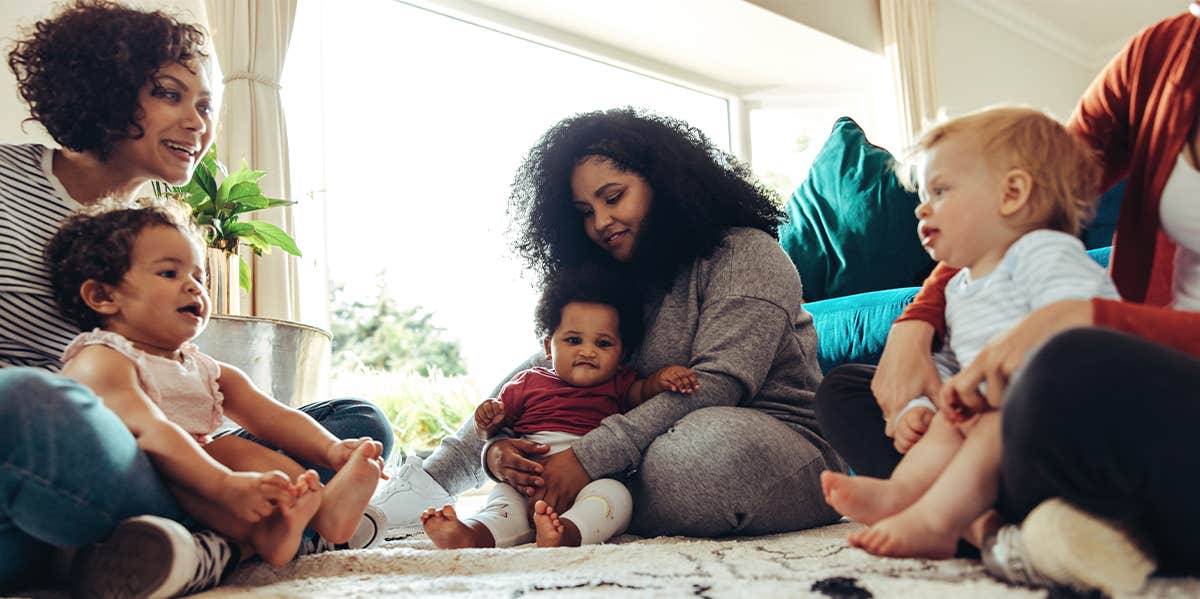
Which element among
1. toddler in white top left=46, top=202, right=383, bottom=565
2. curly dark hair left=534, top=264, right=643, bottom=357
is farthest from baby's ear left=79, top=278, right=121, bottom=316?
curly dark hair left=534, top=264, right=643, bottom=357

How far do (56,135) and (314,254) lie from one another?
4.41 ft

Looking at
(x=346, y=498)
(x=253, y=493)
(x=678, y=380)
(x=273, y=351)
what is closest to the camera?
(x=253, y=493)

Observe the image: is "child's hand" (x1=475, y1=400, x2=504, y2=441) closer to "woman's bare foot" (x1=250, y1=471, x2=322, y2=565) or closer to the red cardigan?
"woman's bare foot" (x1=250, y1=471, x2=322, y2=565)

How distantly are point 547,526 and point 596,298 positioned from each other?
47cm

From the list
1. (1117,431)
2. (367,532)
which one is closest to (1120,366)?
(1117,431)

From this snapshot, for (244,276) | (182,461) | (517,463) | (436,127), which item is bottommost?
(517,463)

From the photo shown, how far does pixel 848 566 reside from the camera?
0.91 metres

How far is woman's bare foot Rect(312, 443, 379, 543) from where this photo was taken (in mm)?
1102

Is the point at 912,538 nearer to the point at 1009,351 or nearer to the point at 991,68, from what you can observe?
the point at 1009,351

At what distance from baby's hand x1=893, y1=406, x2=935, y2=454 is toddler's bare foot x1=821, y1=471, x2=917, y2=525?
67 millimetres

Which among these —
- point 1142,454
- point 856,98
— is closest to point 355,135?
point 856,98

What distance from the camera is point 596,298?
1598 mm

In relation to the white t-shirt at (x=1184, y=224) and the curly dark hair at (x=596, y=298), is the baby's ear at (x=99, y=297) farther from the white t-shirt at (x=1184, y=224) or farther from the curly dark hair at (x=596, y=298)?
the white t-shirt at (x=1184, y=224)

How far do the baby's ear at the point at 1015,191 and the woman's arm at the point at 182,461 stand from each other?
84cm
